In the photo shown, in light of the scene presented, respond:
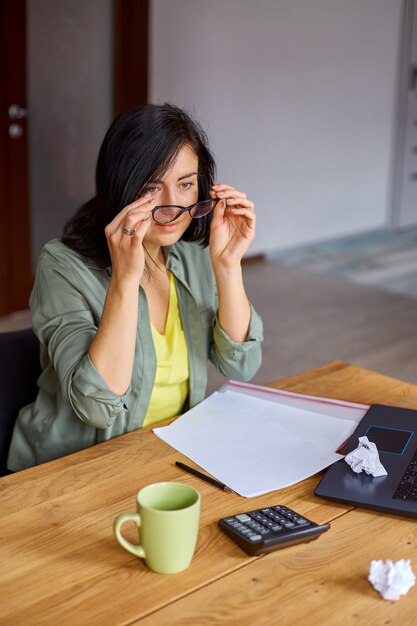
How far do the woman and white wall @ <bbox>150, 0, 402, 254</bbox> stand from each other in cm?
304

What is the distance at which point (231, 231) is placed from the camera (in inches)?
64.7

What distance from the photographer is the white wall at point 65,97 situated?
13.6 ft

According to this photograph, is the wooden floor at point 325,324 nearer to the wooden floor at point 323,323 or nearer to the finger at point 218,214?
the wooden floor at point 323,323

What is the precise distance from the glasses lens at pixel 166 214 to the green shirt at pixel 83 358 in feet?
0.59

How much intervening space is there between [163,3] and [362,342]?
2.13 meters

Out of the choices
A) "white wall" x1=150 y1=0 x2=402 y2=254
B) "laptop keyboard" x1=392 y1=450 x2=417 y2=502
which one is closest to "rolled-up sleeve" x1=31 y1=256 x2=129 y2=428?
"laptop keyboard" x1=392 y1=450 x2=417 y2=502

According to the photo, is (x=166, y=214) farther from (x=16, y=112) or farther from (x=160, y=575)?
(x=16, y=112)

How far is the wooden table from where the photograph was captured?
931mm

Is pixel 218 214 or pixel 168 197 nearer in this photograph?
pixel 168 197

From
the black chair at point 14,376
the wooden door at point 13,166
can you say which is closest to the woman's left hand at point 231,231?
the black chair at point 14,376

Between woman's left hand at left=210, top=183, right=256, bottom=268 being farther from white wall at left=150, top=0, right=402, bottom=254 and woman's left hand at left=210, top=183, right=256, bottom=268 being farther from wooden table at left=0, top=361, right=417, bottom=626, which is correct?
white wall at left=150, top=0, right=402, bottom=254

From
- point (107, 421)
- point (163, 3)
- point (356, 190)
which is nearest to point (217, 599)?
point (107, 421)

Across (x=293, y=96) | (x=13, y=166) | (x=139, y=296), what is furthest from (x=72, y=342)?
(x=293, y=96)

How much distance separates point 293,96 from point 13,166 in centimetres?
212
